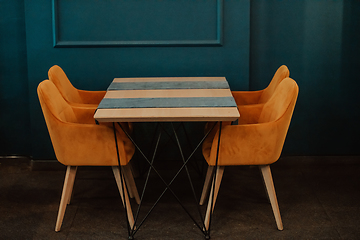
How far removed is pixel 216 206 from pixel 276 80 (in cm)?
95

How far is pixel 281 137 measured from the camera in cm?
240

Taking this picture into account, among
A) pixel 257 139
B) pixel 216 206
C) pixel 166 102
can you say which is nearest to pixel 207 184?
pixel 216 206

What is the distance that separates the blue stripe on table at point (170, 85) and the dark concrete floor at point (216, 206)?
2.44 feet

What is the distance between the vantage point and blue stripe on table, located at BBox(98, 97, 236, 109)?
7.70ft

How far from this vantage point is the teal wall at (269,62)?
3369mm

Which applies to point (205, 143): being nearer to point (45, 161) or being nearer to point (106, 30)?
point (106, 30)

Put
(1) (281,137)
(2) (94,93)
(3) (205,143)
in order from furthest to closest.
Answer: (2) (94,93) < (3) (205,143) < (1) (281,137)

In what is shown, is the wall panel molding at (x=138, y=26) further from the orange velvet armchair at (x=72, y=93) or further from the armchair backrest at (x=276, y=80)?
the armchair backrest at (x=276, y=80)

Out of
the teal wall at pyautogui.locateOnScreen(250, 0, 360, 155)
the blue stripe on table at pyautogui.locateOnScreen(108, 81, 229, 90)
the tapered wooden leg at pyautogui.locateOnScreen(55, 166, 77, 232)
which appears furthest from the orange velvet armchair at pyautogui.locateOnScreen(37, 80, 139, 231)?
the teal wall at pyautogui.locateOnScreen(250, 0, 360, 155)

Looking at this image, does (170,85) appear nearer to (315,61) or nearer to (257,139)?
(257,139)

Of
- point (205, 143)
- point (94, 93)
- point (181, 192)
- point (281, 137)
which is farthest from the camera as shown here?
point (94, 93)

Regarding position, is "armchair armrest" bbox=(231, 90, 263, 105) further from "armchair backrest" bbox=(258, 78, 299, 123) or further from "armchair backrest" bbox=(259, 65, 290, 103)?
"armchair backrest" bbox=(258, 78, 299, 123)

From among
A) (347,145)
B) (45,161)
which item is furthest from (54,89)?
(347,145)

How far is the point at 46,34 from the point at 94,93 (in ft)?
2.02
